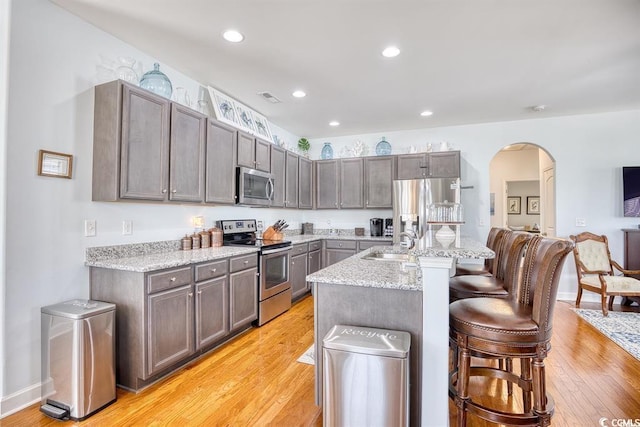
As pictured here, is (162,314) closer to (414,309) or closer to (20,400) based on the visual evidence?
(20,400)

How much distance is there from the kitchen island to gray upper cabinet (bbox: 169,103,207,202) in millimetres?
1647

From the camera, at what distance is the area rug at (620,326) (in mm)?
3018

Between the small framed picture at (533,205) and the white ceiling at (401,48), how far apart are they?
471 cm

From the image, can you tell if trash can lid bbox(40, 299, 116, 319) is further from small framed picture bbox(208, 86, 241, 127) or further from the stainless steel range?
small framed picture bbox(208, 86, 241, 127)

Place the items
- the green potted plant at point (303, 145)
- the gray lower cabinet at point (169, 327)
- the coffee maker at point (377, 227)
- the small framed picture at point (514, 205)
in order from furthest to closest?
the small framed picture at point (514, 205) < the green potted plant at point (303, 145) < the coffee maker at point (377, 227) < the gray lower cabinet at point (169, 327)

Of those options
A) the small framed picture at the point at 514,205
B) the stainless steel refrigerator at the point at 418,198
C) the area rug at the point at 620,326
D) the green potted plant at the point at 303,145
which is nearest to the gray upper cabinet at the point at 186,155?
the green potted plant at the point at 303,145

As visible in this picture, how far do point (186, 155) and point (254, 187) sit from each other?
1081mm

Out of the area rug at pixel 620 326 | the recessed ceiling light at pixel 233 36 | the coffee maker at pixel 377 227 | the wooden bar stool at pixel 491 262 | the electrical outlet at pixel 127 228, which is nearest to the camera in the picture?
the recessed ceiling light at pixel 233 36

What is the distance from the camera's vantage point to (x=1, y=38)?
2.01 meters


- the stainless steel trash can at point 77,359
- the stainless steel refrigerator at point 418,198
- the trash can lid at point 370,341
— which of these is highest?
the stainless steel refrigerator at point 418,198

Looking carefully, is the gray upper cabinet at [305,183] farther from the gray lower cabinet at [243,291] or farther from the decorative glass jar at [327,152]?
the gray lower cabinet at [243,291]

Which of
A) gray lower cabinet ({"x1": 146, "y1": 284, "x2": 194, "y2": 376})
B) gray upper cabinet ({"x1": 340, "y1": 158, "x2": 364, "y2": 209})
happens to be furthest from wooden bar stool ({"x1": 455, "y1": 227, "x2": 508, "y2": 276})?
gray lower cabinet ({"x1": 146, "y1": 284, "x2": 194, "y2": 376})

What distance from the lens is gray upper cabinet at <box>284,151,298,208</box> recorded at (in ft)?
15.7

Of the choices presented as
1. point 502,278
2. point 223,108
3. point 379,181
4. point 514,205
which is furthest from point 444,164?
point 514,205
